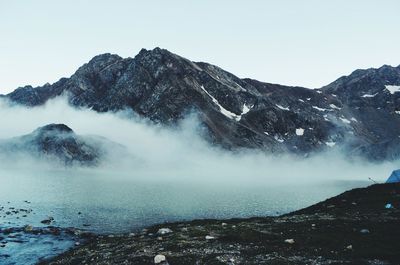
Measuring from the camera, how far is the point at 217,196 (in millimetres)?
128875

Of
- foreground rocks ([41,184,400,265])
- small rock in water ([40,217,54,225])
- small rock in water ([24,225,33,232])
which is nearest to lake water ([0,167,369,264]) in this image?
small rock in water ([40,217,54,225])

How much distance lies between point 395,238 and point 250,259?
1444 centimetres

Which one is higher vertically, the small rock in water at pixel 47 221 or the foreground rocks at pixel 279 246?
the foreground rocks at pixel 279 246

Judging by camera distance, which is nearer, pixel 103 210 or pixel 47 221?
pixel 47 221

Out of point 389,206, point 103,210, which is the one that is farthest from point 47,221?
point 389,206

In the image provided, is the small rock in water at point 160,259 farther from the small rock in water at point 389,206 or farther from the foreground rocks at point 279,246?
the small rock in water at point 389,206

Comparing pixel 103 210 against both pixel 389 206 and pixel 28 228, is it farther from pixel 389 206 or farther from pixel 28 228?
pixel 389 206

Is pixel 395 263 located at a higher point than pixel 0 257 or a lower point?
higher

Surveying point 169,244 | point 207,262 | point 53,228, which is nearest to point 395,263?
point 207,262

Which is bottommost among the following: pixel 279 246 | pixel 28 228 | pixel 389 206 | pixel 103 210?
pixel 28 228

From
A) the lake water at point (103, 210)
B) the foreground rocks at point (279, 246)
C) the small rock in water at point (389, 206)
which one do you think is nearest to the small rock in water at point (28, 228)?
the lake water at point (103, 210)

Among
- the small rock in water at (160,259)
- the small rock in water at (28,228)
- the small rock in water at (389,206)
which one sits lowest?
the small rock in water at (28,228)

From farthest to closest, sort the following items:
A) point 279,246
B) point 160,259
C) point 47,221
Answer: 1. point 47,221
2. point 279,246
3. point 160,259

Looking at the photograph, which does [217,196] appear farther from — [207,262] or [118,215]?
[207,262]
